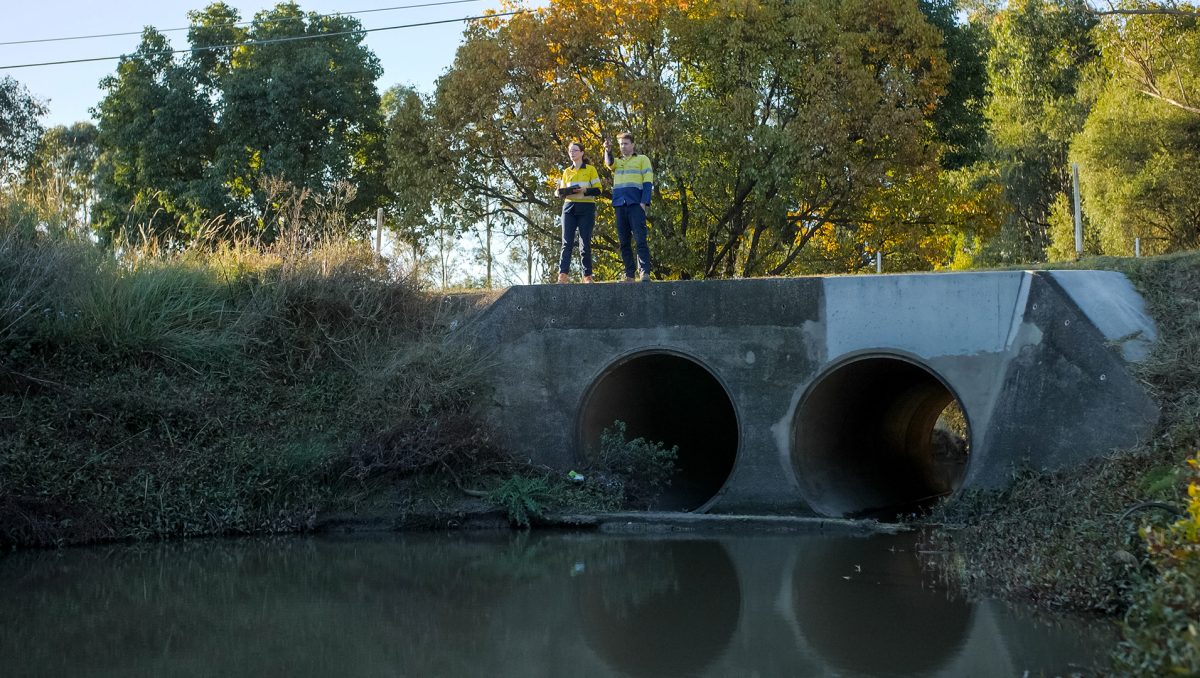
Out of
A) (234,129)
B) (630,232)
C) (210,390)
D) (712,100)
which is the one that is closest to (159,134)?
(234,129)

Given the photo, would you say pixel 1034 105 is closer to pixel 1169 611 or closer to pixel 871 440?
pixel 871 440

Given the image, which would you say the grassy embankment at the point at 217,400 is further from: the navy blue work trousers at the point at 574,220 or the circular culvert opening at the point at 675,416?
the navy blue work trousers at the point at 574,220

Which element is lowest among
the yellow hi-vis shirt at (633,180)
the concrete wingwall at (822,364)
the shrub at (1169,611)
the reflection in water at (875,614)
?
the reflection in water at (875,614)

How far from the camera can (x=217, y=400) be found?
39.8ft

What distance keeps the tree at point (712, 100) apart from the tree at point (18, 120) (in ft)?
47.6

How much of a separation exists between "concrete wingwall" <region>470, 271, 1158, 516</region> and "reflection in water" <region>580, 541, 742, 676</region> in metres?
2.23

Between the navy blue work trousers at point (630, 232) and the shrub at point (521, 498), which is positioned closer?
the shrub at point (521, 498)

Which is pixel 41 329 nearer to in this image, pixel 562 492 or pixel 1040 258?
pixel 562 492

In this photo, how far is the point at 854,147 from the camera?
763 inches

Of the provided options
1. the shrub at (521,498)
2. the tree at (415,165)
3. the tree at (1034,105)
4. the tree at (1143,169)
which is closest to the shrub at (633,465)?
the shrub at (521,498)

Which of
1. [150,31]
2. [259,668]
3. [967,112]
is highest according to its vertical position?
[150,31]

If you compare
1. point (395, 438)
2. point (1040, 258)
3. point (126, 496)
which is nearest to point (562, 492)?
point (395, 438)

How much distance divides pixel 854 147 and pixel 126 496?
12520mm

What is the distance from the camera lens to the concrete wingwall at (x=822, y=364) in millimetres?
10883
